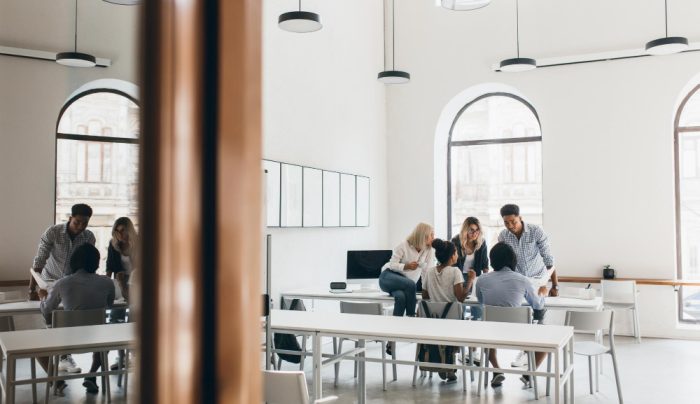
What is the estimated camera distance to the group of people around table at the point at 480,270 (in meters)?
5.14

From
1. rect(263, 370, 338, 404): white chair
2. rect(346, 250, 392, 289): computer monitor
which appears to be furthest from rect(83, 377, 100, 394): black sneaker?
rect(346, 250, 392, 289): computer monitor

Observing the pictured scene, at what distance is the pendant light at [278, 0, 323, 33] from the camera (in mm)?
5500

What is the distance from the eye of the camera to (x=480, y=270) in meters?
6.60

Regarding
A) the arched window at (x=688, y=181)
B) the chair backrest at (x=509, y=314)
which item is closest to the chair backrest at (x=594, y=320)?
the chair backrest at (x=509, y=314)

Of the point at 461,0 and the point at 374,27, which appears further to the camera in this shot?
the point at 374,27

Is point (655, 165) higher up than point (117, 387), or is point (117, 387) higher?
point (655, 165)

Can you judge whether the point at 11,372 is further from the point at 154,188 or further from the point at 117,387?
the point at 154,188

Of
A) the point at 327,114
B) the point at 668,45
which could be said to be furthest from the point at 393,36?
the point at 668,45

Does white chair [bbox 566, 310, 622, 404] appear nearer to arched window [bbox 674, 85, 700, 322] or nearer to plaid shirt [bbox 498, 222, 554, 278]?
plaid shirt [bbox 498, 222, 554, 278]

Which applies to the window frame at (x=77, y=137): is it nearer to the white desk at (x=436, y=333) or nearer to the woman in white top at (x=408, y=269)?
the white desk at (x=436, y=333)

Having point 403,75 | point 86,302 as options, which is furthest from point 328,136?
point 86,302

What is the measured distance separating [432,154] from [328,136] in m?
1.99

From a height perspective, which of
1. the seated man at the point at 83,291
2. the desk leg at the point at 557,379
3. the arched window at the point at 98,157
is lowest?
the desk leg at the point at 557,379

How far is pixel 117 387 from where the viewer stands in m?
0.36
